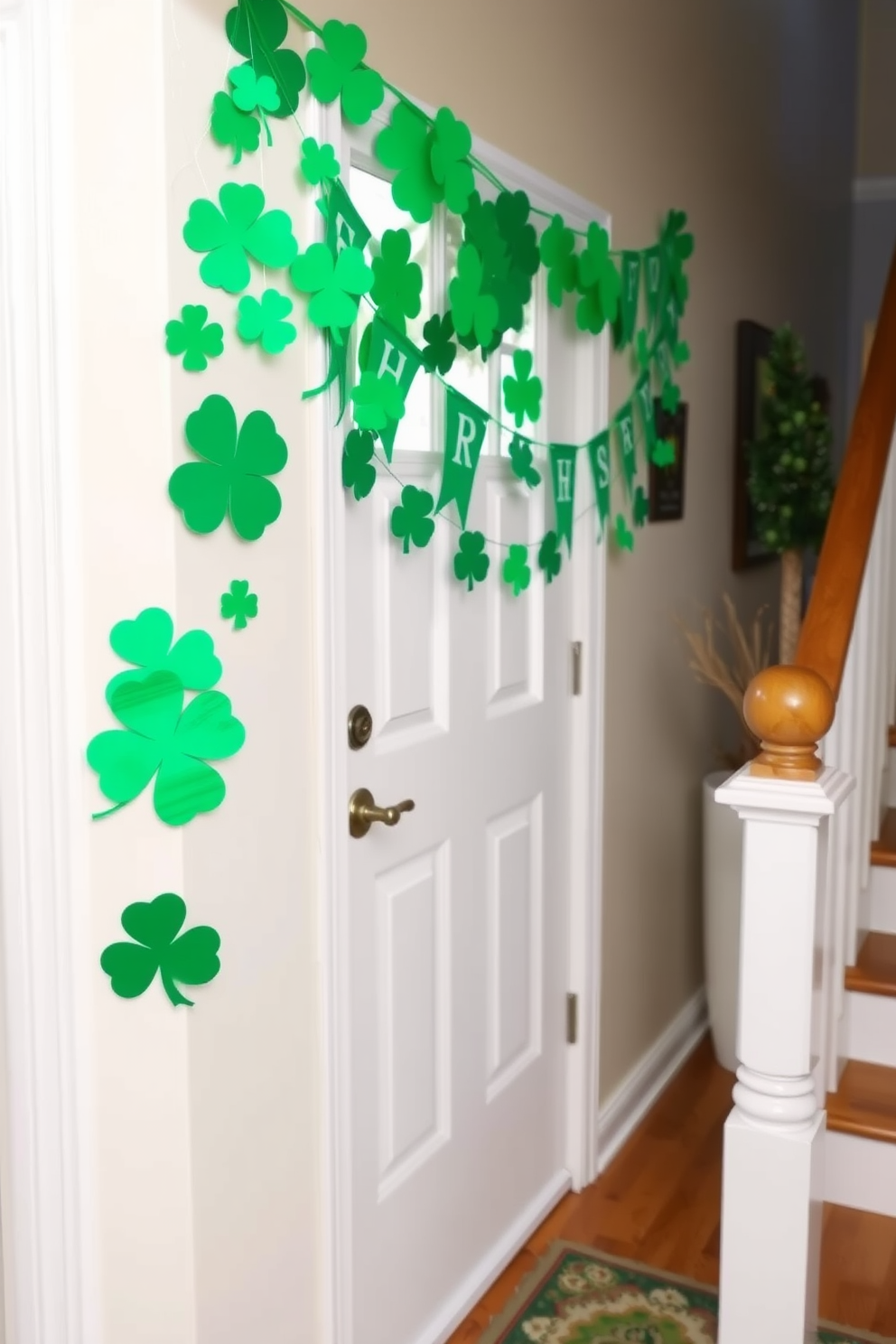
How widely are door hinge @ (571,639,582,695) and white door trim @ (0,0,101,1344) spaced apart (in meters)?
1.32

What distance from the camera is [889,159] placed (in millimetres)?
5168

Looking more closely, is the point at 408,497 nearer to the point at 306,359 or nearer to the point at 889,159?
the point at 306,359

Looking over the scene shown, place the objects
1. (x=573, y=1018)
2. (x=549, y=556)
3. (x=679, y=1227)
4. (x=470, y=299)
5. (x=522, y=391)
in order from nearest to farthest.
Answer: (x=470, y=299) → (x=522, y=391) → (x=549, y=556) → (x=679, y=1227) → (x=573, y=1018)

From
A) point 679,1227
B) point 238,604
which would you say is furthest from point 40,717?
point 679,1227

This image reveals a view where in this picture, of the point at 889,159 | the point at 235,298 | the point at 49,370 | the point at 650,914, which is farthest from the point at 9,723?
the point at 889,159

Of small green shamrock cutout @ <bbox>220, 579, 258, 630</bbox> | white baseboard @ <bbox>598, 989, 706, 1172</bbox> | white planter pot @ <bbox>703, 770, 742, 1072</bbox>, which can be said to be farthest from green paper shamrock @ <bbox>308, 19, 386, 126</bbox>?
white baseboard @ <bbox>598, 989, 706, 1172</bbox>

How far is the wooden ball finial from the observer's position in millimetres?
1571

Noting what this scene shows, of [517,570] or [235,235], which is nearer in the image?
[235,235]

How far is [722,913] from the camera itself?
312cm

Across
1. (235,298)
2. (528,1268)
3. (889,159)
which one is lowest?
(528,1268)

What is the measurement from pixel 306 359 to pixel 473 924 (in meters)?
1.05

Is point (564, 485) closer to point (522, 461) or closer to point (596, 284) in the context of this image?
point (522, 461)

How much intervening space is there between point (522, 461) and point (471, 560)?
23 centimetres

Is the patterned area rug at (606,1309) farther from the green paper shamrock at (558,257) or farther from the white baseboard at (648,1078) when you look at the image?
the green paper shamrock at (558,257)
